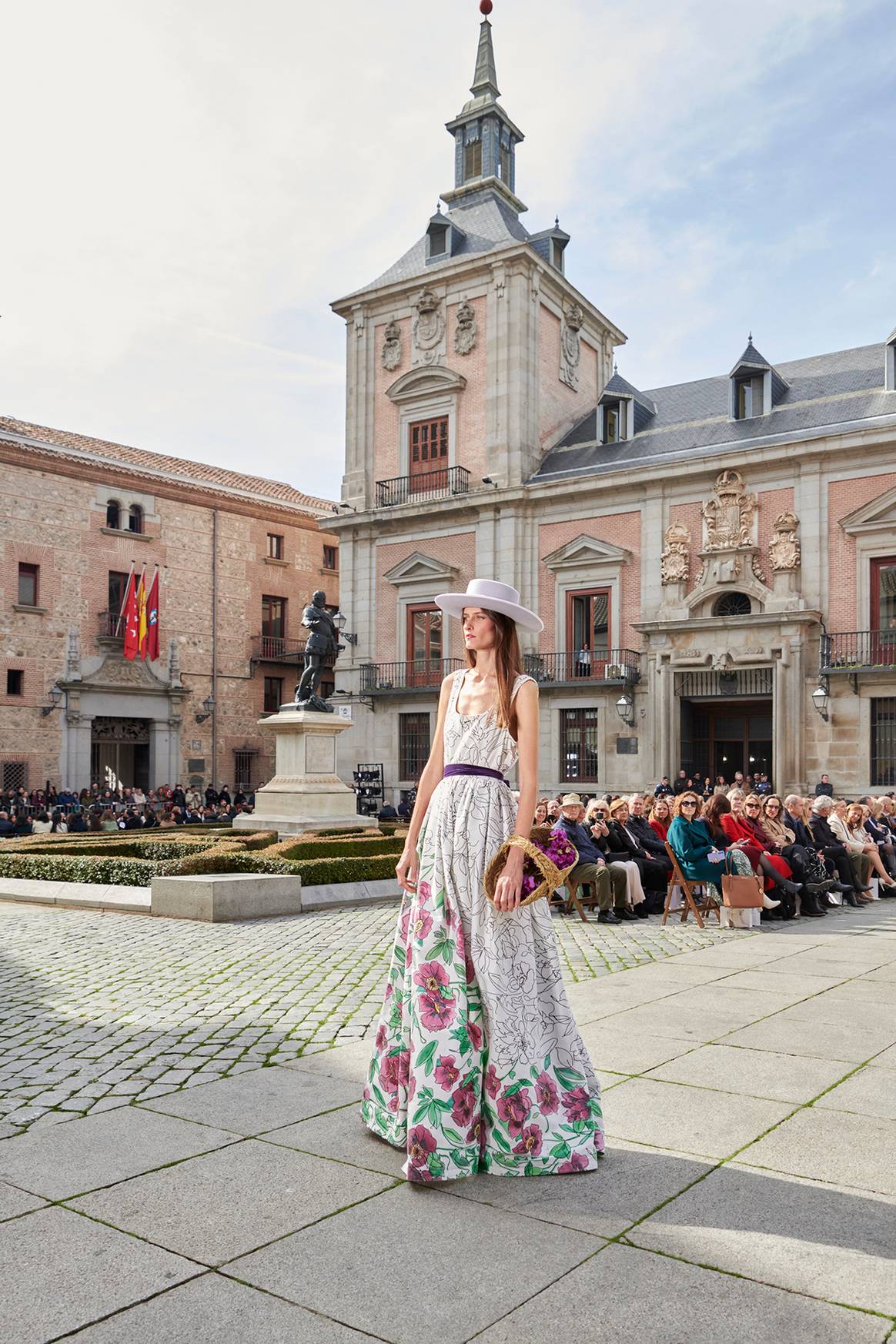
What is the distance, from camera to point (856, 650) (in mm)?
25516

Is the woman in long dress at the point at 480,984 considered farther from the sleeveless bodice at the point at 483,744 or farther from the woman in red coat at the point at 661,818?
the woman in red coat at the point at 661,818

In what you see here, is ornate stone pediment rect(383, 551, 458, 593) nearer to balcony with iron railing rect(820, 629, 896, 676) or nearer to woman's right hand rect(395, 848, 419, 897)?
balcony with iron railing rect(820, 629, 896, 676)

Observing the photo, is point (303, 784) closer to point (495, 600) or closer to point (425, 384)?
point (495, 600)

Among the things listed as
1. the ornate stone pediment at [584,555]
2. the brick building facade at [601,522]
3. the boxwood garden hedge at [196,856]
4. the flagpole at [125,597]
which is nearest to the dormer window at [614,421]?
the brick building facade at [601,522]

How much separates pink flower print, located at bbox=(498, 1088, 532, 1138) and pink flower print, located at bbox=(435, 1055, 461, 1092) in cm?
20

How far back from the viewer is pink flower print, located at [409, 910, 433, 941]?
13.0 feet

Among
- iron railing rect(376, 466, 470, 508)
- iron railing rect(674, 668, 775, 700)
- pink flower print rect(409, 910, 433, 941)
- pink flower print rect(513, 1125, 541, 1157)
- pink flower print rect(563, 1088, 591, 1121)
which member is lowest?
pink flower print rect(513, 1125, 541, 1157)

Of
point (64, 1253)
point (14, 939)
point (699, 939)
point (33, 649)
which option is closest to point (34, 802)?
point (33, 649)

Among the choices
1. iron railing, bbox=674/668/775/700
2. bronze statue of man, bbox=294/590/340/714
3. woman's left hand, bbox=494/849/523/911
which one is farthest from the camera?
iron railing, bbox=674/668/775/700

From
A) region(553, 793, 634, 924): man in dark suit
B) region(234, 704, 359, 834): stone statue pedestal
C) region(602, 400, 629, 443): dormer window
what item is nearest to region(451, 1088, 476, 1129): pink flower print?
region(553, 793, 634, 924): man in dark suit

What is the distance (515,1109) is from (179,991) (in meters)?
4.03

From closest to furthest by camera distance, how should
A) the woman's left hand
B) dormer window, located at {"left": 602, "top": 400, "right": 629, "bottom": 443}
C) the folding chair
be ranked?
the woman's left hand, the folding chair, dormer window, located at {"left": 602, "top": 400, "right": 629, "bottom": 443}

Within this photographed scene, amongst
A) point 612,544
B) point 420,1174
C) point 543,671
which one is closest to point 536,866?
point 420,1174

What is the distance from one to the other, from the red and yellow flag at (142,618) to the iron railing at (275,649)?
547 centimetres
